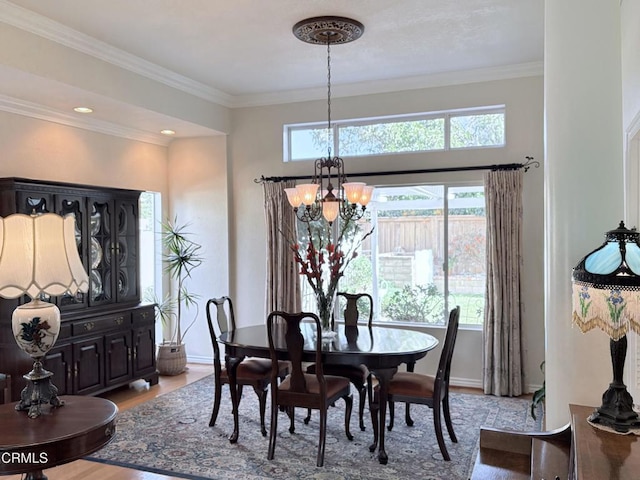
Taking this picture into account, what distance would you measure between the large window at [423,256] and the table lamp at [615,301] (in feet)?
11.3

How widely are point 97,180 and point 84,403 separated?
3540 millimetres

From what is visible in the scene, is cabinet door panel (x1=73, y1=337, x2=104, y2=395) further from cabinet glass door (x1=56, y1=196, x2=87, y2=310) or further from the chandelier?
the chandelier

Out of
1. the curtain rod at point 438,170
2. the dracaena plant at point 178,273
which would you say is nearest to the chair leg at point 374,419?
the curtain rod at point 438,170

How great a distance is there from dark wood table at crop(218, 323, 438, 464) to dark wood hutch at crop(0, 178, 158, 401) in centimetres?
144

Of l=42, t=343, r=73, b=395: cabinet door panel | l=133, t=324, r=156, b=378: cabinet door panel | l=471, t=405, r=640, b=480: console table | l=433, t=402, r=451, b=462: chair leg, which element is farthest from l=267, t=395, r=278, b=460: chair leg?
l=133, t=324, r=156, b=378: cabinet door panel

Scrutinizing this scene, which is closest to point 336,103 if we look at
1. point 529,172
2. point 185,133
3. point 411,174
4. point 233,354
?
point 411,174

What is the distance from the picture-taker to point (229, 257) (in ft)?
20.8

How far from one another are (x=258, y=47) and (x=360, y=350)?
2.68 m

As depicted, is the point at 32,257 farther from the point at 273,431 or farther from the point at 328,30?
the point at 328,30

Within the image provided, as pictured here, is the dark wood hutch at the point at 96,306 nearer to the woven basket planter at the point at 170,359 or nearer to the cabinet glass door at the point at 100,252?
the cabinet glass door at the point at 100,252

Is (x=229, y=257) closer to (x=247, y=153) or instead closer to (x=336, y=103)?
(x=247, y=153)

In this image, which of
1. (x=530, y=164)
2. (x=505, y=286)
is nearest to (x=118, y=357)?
(x=505, y=286)

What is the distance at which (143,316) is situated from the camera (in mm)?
5457

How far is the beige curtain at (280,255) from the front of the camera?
233 inches
